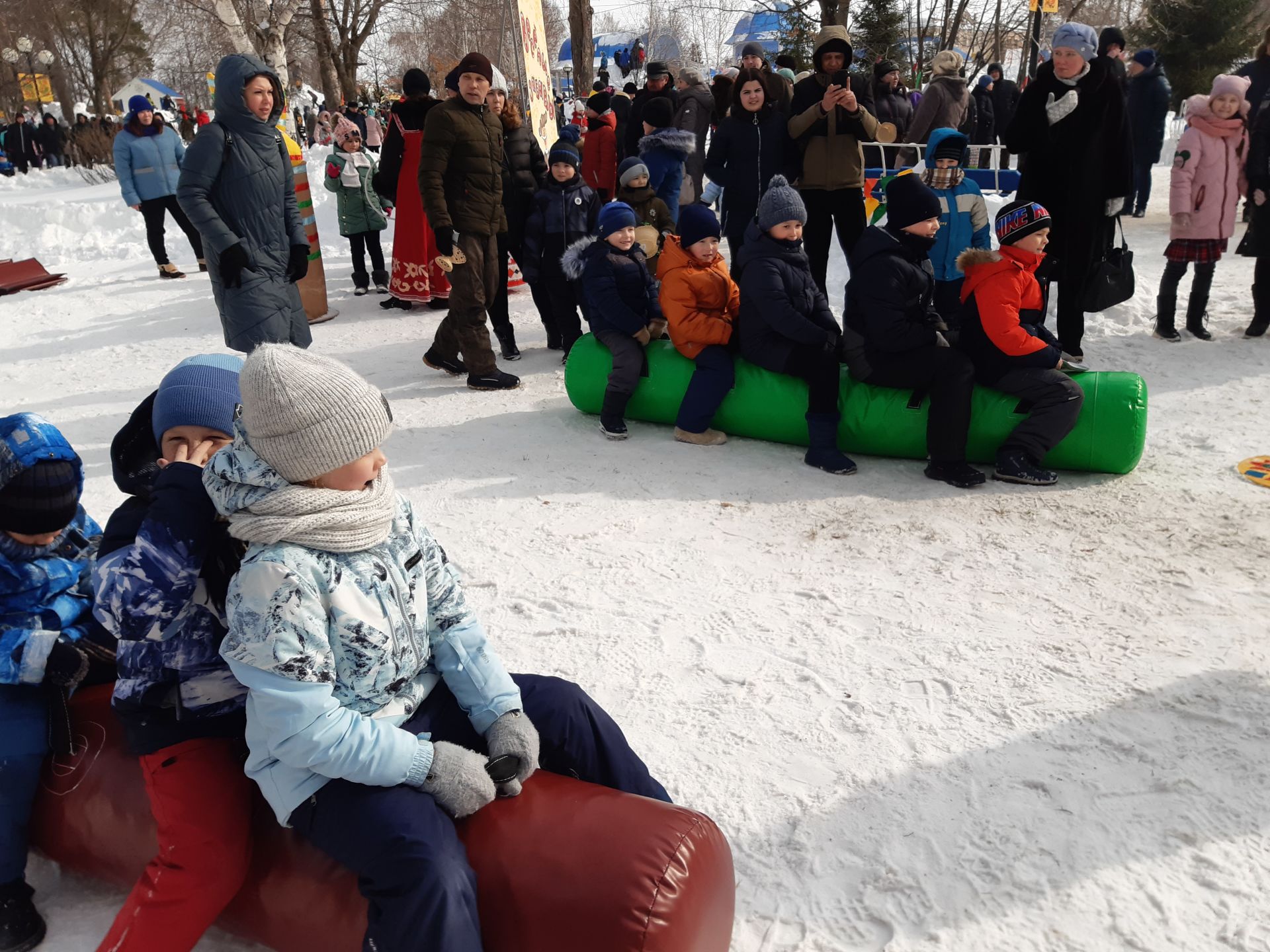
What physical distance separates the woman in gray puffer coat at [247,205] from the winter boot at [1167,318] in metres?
5.39

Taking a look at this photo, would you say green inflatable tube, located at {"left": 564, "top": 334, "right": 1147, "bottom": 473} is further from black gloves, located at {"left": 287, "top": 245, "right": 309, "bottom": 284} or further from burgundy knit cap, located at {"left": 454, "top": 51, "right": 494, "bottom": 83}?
burgundy knit cap, located at {"left": 454, "top": 51, "right": 494, "bottom": 83}

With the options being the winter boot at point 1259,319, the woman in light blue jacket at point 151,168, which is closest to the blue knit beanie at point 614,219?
the winter boot at point 1259,319

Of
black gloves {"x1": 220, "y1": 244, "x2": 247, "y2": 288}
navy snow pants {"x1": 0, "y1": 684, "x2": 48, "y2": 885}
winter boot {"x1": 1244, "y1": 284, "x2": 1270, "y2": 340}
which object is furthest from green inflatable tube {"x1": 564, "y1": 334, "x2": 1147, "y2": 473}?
navy snow pants {"x1": 0, "y1": 684, "x2": 48, "y2": 885}

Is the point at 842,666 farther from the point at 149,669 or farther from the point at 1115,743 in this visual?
the point at 149,669

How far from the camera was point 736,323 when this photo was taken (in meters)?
5.04

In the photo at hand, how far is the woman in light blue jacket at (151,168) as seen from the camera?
976 cm

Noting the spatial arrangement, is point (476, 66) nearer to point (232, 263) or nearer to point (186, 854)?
point (232, 263)

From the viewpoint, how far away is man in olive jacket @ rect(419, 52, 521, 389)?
547 cm

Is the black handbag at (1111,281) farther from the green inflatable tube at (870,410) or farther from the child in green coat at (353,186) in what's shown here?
the child in green coat at (353,186)

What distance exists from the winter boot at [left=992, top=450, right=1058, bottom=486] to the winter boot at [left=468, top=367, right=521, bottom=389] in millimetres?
3008

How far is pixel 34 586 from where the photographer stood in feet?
7.46

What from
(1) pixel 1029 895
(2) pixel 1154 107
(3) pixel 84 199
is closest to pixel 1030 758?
(1) pixel 1029 895

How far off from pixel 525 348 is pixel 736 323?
241 cm

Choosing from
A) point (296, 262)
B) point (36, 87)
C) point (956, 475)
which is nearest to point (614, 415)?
point (956, 475)
